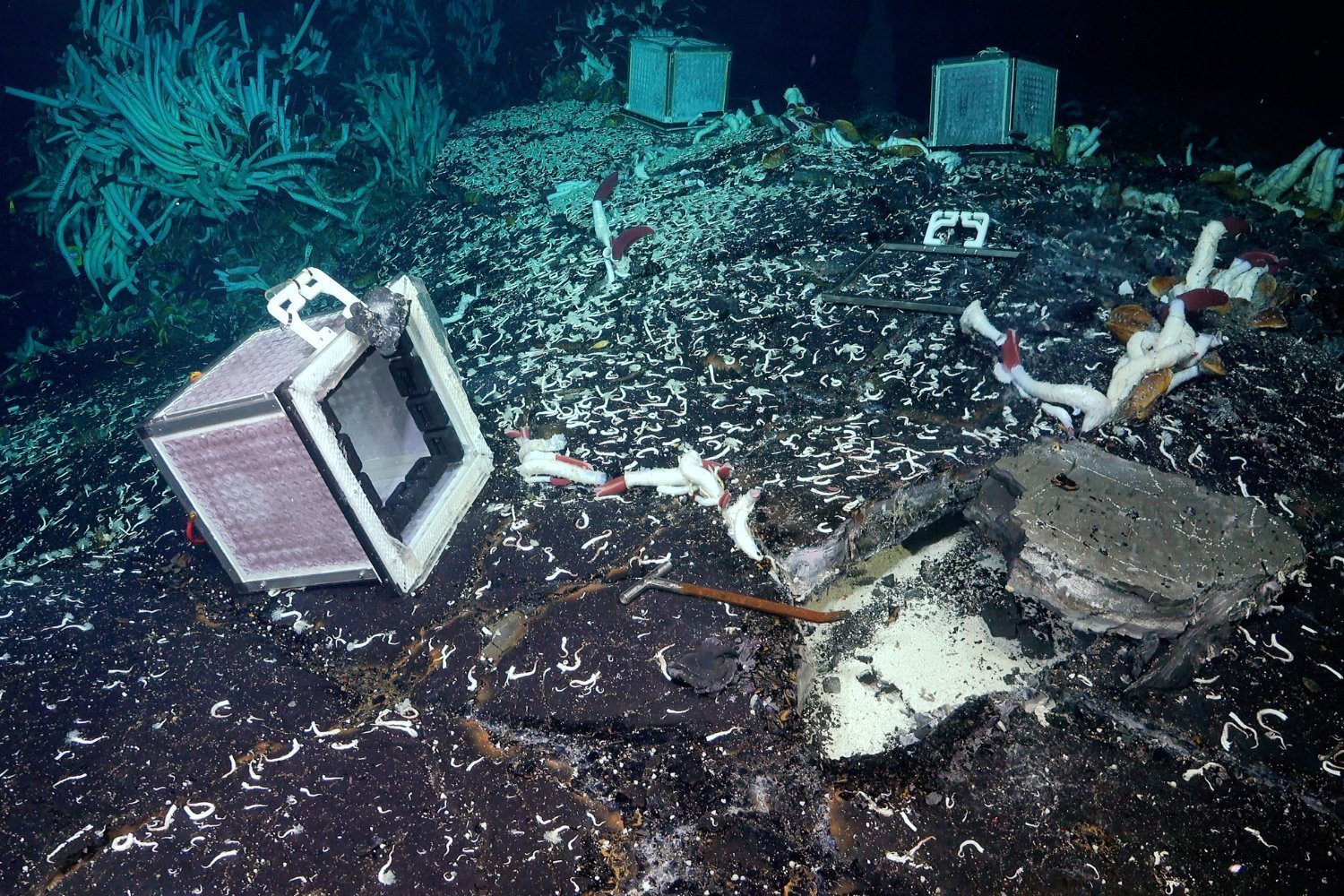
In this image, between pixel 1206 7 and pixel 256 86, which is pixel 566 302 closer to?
pixel 256 86

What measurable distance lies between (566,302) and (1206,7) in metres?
5.47

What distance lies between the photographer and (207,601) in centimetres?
304

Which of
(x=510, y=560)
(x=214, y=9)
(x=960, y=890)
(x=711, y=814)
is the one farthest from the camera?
(x=214, y=9)

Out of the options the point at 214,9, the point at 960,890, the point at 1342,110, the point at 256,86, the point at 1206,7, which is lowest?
the point at 960,890

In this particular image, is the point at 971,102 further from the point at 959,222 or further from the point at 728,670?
the point at 728,670

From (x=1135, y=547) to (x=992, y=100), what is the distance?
4.97 metres

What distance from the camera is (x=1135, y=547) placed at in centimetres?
230

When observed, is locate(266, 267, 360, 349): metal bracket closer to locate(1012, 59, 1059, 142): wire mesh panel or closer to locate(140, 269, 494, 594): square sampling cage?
locate(140, 269, 494, 594): square sampling cage

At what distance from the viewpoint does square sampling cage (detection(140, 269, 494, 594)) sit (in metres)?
2.39

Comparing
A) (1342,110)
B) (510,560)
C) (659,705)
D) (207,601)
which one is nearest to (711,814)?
(659,705)

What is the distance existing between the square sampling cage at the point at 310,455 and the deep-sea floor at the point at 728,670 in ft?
0.71

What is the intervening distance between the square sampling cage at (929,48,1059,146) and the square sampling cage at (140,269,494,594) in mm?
5258

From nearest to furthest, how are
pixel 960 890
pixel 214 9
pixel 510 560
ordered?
pixel 960 890, pixel 510 560, pixel 214 9

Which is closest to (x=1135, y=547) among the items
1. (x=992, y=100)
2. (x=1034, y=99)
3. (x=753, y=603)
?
(x=753, y=603)
